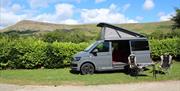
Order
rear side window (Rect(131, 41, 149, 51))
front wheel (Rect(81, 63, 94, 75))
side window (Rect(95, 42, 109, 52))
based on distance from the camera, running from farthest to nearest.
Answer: rear side window (Rect(131, 41, 149, 51))
side window (Rect(95, 42, 109, 52))
front wheel (Rect(81, 63, 94, 75))

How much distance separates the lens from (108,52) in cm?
2041

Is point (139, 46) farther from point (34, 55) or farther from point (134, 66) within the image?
point (34, 55)

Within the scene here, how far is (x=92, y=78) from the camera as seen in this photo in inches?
729

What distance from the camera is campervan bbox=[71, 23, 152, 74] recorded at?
20172mm

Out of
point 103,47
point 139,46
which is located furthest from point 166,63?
point 103,47

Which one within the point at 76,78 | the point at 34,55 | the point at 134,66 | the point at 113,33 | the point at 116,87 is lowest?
the point at 116,87

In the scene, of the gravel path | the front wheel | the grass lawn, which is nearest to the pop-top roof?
the front wheel

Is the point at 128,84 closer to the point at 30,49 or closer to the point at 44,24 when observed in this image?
the point at 30,49

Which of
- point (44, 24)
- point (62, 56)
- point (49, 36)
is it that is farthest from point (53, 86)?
point (44, 24)

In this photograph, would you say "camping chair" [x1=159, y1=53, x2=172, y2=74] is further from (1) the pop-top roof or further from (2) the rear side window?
(1) the pop-top roof

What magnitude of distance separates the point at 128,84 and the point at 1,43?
1015cm

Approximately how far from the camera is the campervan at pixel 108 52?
20172mm

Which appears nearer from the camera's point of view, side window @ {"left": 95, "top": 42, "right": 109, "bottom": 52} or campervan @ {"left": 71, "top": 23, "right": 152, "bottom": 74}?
campervan @ {"left": 71, "top": 23, "right": 152, "bottom": 74}

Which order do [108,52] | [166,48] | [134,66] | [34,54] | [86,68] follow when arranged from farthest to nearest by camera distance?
[166,48]
[34,54]
[108,52]
[86,68]
[134,66]
